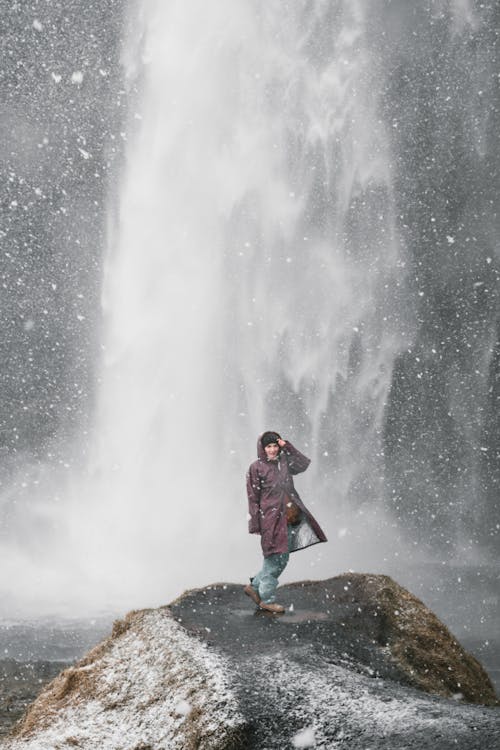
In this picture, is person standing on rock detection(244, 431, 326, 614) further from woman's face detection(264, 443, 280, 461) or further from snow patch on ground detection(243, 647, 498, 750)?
snow patch on ground detection(243, 647, 498, 750)

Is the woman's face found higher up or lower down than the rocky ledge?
higher up

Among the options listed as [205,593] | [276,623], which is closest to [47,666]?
[205,593]

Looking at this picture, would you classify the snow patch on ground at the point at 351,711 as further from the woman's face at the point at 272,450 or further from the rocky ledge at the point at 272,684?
the woman's face at the point at 272,450

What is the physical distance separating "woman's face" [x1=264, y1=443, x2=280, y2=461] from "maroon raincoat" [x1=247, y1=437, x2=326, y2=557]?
0.19ft

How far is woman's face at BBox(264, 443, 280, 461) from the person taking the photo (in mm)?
7688

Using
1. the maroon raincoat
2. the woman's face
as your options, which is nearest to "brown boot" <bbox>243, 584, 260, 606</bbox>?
the maroon raincoat

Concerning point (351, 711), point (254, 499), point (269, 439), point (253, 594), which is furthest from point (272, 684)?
point (269, 439)

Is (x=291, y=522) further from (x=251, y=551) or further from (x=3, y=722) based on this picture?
(x=251, y=551)

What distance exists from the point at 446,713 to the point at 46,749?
133 inches

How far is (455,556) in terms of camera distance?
78.1m

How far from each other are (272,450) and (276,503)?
0.67m

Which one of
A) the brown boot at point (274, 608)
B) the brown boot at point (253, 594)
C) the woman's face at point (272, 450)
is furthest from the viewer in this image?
the brown boot at point (253, 594)

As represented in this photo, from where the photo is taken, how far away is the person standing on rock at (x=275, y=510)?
24.9 feet

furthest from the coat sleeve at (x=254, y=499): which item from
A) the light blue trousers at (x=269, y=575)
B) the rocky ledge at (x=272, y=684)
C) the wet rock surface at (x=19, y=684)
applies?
the wet rock surface at (x=19, y=684)
